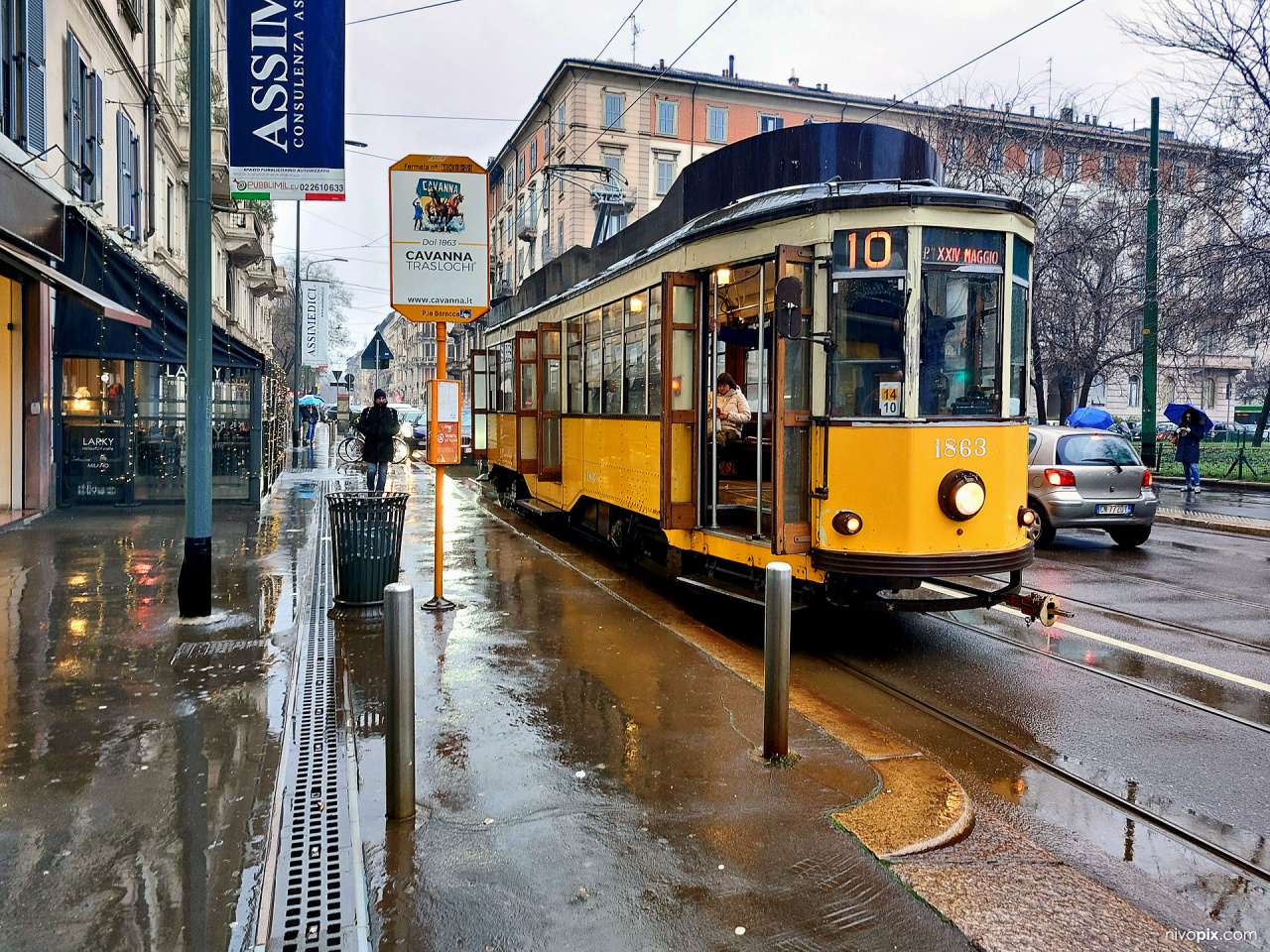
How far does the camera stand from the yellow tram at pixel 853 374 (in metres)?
6.62

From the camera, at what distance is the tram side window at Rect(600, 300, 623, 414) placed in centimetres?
966

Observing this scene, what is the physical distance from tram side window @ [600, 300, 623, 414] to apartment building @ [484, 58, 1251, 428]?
21111mm

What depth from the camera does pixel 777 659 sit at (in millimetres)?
4660

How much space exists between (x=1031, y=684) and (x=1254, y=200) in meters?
17.3

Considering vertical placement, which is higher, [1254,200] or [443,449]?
[1254,200]

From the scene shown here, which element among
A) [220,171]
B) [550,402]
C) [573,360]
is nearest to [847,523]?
[573,360]

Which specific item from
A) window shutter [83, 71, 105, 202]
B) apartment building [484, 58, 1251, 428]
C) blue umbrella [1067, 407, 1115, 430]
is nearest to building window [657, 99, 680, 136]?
apartment building [484, 58, 1251, 428]

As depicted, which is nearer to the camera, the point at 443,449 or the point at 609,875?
the point at 609,875

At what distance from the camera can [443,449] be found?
814 centimetres

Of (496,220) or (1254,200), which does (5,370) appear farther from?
(496,220)

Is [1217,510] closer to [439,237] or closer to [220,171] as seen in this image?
[439,237]

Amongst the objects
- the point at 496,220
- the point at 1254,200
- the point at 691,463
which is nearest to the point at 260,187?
the point at 691,463

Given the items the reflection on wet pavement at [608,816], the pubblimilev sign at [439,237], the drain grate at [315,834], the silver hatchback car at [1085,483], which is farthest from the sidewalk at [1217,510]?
the drain grate at [315,834]

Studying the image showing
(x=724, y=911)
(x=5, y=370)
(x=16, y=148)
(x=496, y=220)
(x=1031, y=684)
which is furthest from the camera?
(x=496, y=220)
